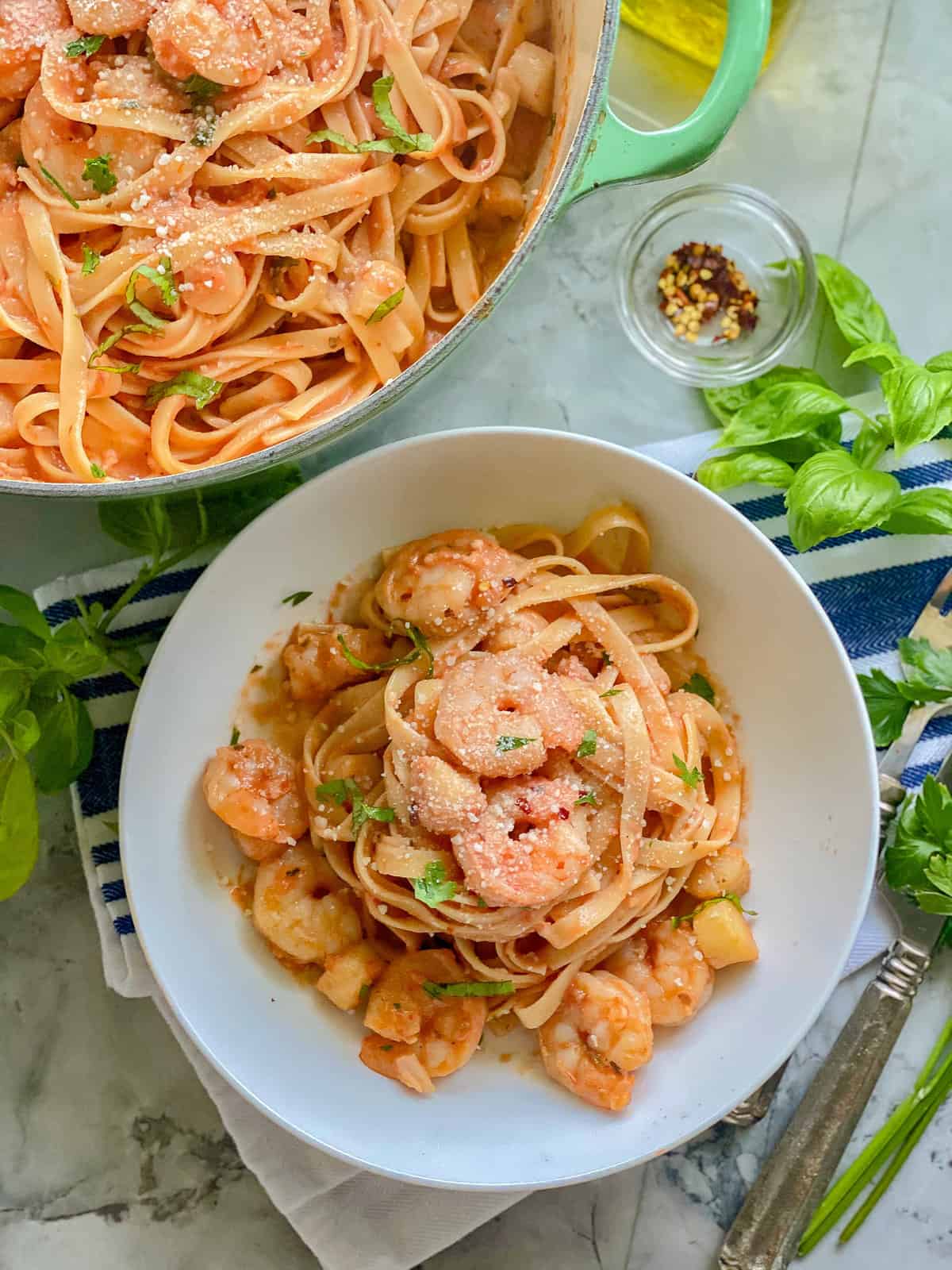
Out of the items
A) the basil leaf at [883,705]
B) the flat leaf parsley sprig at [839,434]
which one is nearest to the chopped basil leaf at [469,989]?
the basil leaf at [883,705]

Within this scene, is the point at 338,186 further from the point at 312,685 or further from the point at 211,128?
the point at 312,685

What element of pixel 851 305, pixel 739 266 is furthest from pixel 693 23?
pixel 851 305

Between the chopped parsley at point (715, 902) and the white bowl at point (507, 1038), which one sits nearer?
the white bowl at point (507, 1038)

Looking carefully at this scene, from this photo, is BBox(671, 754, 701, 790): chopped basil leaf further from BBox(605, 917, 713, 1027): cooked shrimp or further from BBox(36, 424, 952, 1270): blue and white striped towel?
BBox(36, 424, 952, 1270): blue and white striped towel

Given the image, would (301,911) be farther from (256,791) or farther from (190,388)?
(190,388)

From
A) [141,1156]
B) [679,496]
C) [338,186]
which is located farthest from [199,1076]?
[338,186]

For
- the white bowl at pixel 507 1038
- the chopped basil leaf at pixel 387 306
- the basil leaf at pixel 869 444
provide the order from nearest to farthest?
the chopped basil leaf at pixel 387 306
the white bowl at pixel 507 1038
the basil leaf at pixel 869 444

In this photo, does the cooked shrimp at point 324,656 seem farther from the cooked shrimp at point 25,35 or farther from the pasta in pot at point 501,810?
the cooked shrimp at point 25,35
